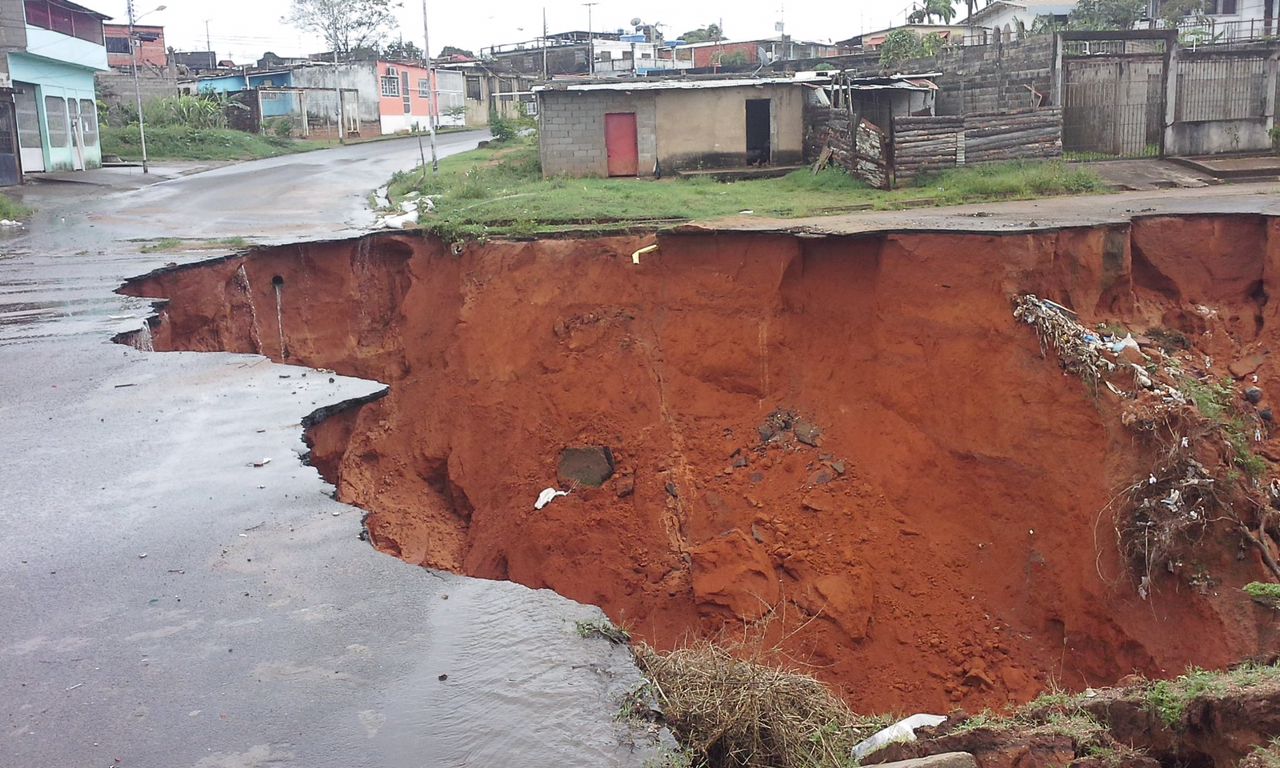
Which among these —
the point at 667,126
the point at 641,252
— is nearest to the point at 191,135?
the point at 667,126

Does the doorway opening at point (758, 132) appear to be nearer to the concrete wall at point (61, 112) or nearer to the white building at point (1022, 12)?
the white building at point (1022, 12)

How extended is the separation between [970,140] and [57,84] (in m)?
25.2

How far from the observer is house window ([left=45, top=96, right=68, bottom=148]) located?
29312 mm

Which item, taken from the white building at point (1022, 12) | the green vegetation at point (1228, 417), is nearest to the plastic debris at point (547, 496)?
the green vegetation at point (1228, 417)

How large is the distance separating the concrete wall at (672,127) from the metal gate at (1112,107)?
5.65 m

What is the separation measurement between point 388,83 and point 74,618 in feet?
143

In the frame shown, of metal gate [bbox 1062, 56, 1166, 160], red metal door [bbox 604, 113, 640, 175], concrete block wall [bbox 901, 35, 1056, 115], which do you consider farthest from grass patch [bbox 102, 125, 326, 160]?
metal gate [bbox 1062, 56, 1166, 160]

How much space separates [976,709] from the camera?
971 cm

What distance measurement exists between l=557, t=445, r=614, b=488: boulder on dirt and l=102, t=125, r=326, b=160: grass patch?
27004 millimetres

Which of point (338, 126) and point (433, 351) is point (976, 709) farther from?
point (338, 126)

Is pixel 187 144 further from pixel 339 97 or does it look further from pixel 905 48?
pixel 905 48

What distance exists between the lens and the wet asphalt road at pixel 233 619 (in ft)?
13.5

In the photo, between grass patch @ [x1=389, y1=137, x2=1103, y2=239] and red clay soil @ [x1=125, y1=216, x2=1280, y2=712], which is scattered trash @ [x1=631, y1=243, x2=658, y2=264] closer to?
red clay soil @ [x1=125, y1=216, x2=1280, y2=712]

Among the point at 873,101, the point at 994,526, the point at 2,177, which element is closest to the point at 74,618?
the point at 994,526
